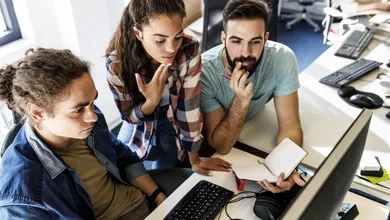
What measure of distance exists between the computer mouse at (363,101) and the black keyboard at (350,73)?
0.46 feet

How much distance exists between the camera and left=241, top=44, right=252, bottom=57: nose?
1.52 meters

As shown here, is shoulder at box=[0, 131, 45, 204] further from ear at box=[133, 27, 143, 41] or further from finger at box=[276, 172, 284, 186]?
finger at box=[276, 172, 284, 186]

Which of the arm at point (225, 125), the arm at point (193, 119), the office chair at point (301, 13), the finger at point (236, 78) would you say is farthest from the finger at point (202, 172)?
the office chair at point (301, 13)

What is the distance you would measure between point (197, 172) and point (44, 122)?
0.56 m

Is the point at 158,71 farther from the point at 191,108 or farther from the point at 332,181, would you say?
the point at 332,181

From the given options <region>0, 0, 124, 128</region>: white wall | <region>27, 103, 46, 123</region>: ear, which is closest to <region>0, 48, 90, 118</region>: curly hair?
<region>27, 103, 46, 123</region>: ear

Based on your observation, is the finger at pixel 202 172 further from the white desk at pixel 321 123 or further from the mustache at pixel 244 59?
the mustache at pixel 244 59

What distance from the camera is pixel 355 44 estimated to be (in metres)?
2.23

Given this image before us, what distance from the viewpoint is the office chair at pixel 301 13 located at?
4168mm

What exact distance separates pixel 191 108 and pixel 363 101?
791mm

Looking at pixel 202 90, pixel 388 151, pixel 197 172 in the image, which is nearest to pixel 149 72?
pixel 202 90

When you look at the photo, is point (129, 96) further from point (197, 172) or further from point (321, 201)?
point (321, 201)

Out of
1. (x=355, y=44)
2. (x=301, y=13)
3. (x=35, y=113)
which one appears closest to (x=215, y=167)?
(x=35, y=113)

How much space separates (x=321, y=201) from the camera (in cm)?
75
